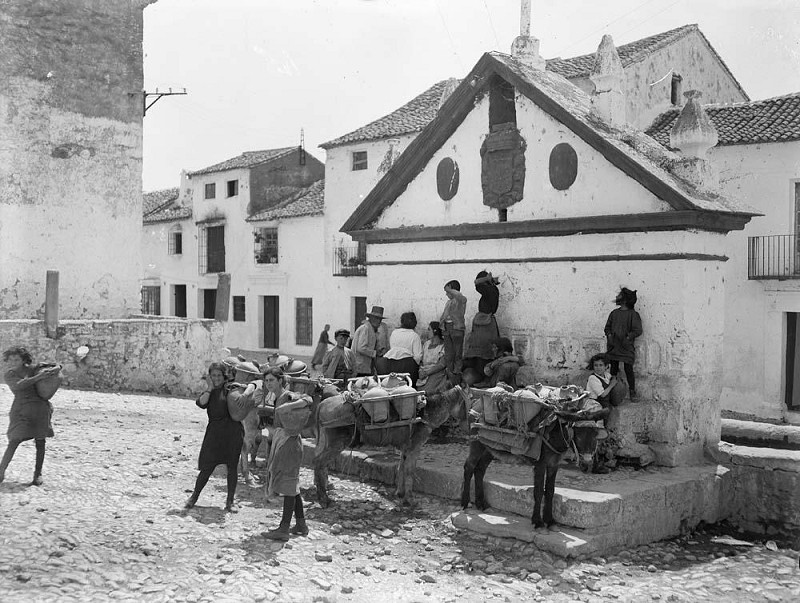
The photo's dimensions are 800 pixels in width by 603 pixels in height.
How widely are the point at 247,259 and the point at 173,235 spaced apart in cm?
526

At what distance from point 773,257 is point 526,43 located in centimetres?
855

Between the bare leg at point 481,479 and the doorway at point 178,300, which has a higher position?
the doorway at point 178,300

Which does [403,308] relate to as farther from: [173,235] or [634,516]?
[173,235]

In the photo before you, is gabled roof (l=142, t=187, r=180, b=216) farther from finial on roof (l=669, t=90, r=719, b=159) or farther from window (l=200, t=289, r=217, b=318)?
finial on roof (l=669, t=90, r=719, b=159)

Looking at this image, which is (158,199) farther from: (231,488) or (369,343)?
(231,488)

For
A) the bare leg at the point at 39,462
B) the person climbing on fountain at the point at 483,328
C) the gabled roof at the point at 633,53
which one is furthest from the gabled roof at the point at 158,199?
the bare leg at the point at 39,462

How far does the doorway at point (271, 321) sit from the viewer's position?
29.7 metres

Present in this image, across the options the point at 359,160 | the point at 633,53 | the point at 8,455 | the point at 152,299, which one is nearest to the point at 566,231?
the point at 8,455

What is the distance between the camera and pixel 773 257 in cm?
1780

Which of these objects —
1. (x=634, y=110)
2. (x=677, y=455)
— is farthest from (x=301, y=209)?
(x=677, y=455)

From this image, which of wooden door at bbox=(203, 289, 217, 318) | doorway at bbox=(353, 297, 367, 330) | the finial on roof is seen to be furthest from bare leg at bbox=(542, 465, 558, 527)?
wooden door at bbox=(203, 289, 217, 318)

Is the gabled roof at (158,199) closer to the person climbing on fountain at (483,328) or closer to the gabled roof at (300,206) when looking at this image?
the gabled roof at (300,206)

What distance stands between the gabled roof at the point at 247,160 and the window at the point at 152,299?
5.51 metres

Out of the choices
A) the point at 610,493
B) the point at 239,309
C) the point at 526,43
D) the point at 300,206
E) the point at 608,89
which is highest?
the point at 526,43
